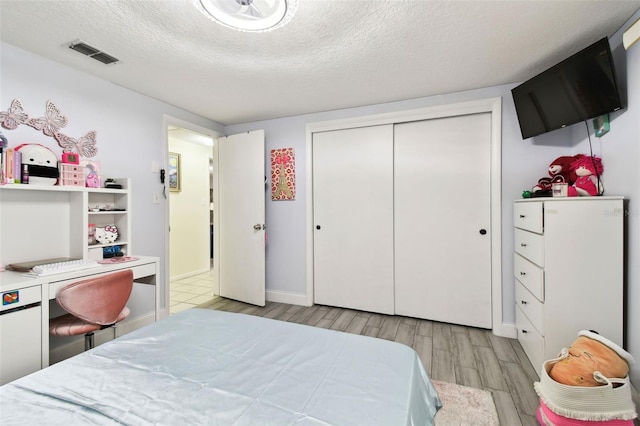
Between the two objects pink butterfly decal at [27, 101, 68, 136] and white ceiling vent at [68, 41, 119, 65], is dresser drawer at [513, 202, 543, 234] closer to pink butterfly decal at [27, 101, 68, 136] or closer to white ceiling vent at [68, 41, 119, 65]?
white ceiling vent at [68, 41, 119, 65]

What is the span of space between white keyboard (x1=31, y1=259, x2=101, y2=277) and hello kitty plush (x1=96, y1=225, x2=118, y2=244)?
31 centimetres

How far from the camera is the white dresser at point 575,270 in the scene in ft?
5.43

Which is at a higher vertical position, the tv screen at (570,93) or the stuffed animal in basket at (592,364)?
the tv screen at (570,93)

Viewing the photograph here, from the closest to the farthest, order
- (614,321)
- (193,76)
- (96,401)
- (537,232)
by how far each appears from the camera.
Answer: (96,401)
(614,321)
(537,232)
(193,76)

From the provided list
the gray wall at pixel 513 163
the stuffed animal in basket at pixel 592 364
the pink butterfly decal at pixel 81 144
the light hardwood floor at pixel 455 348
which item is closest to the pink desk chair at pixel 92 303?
the pink butterfly decal at pixel 81 144

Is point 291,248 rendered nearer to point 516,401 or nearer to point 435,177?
point 435,177

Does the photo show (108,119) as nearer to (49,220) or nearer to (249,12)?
(49,220)

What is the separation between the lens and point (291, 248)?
3.56 m

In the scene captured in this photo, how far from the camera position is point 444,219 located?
2869mm

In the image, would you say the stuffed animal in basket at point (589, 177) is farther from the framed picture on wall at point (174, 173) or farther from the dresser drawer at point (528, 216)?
the framed picture on wall at point (174, 173)

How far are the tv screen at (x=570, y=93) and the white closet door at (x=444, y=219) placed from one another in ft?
1.34

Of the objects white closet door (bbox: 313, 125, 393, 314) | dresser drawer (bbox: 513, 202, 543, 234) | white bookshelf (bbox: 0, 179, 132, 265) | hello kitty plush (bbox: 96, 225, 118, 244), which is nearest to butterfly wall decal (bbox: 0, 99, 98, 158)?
white bookshelf (bbox: 0, 179, 132, 265)

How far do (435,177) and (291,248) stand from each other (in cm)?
189

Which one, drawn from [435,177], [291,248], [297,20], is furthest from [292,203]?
[297,20]
